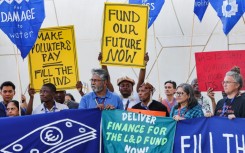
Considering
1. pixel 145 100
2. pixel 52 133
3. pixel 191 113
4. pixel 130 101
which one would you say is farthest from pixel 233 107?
pixel 52 133

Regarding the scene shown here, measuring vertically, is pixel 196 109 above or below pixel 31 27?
below

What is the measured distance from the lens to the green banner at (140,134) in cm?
981

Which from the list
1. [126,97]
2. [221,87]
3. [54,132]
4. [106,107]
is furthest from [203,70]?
[54,132]

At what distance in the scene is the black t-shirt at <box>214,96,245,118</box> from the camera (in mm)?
9562

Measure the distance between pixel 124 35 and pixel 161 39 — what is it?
328 centimetres

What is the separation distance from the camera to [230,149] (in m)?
9.57

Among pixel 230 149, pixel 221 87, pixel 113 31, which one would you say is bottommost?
pixel 230 149

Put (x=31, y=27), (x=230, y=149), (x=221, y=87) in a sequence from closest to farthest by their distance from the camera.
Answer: (x=230, y=149) < (x=221, y=87) < (x=31, y=27)

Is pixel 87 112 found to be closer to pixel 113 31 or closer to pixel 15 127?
pixel 15 127

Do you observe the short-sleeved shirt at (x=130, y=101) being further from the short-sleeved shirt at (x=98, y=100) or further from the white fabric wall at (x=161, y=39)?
the white fabric wall at (x=161, y=39)

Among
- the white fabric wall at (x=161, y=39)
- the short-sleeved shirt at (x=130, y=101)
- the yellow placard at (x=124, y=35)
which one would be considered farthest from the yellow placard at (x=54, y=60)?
the white fabric wall at (x=161, y=39)

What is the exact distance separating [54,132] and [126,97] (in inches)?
70.2

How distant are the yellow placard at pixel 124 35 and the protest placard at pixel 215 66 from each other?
841 millimetres

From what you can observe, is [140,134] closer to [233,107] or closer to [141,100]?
[141,100]
